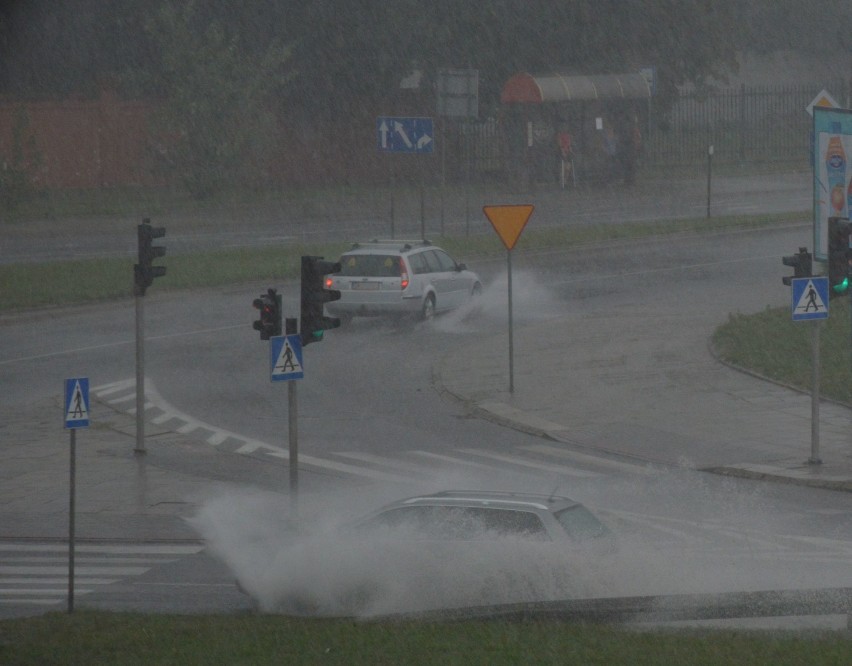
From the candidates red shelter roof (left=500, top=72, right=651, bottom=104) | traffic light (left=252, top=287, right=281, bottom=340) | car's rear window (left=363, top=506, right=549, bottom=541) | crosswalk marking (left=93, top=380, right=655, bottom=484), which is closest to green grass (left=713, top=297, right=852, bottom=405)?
crosswalk marking (left=93, top=380, right=655, bottom=484)

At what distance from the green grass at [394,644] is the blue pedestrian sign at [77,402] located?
382 centimetres

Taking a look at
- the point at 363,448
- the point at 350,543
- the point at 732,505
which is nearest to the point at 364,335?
the point at 363,448

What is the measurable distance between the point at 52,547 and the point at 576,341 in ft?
44.9

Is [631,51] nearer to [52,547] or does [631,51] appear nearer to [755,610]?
[52,547]

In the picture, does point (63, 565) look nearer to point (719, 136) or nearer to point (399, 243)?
point (399, 243)

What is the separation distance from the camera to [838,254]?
60.4 feet

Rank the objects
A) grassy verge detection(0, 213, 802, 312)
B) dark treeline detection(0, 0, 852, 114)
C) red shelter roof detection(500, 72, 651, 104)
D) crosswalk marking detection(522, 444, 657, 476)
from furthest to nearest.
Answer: red shelter roof detection(500, 72, 651, 104) → dark treeline detection(0, 0, 852, 114) → grassy verge detection(0, 213, 802, 312) → crosswalk marking detection(522, 444, 657, 476)

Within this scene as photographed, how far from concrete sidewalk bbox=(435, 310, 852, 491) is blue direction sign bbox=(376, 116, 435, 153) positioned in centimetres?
908

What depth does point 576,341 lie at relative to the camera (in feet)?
86.1

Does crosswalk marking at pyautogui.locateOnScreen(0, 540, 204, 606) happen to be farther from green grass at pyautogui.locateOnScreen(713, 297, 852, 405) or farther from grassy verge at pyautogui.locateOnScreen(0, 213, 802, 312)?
grassy verge at pyautogui.locateOnScreen(0, 213, 802, 312)

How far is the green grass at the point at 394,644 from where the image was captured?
7863 mm

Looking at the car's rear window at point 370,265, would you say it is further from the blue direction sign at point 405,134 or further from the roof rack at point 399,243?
the blue direction sign at point 405,134

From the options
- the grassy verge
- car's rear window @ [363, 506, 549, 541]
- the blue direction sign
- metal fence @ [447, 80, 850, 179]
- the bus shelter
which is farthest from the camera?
metal fence @ [447, 80, 850, 179]

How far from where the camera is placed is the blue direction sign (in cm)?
3550
